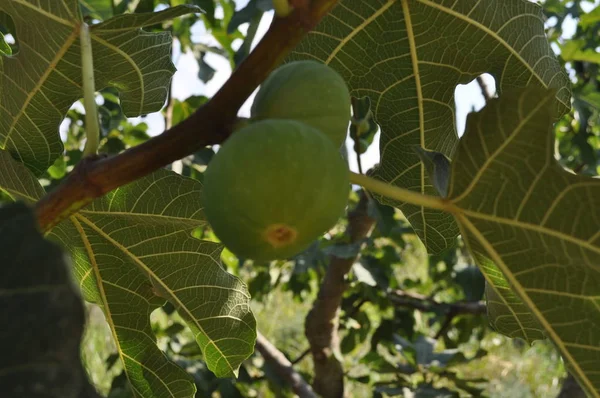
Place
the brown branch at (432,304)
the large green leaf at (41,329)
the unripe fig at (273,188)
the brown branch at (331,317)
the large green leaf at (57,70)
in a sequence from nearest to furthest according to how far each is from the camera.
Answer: the large green leaf at (41,329) < the unripe fig at (273,188) < the large green leaf at (57,70) < the brown branch at (331,317) < the brown branch at (432,304)

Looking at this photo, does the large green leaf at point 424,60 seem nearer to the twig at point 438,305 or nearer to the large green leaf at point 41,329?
the large green leaf at point 41,329

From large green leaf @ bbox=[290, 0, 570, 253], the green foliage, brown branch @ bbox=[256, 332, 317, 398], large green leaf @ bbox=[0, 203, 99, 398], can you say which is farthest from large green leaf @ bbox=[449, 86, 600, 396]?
brown branch @ bbox=[256, 332, 317, 398]

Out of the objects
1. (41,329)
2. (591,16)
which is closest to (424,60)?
(41,329)

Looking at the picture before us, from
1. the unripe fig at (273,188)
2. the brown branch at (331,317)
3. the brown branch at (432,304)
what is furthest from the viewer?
the brown branch at (432,304)

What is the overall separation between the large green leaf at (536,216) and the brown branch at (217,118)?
10.0 inches

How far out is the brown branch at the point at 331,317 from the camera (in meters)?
2.51

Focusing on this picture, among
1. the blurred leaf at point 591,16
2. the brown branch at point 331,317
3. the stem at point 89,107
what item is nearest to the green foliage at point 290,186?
the stem at point 89,107

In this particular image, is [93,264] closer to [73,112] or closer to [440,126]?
[440,126]

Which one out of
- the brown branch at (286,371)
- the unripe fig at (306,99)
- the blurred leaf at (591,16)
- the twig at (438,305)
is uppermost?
the unripe fig at (306,99)

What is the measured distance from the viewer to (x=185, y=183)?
3.68 feet

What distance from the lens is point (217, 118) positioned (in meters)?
0.72

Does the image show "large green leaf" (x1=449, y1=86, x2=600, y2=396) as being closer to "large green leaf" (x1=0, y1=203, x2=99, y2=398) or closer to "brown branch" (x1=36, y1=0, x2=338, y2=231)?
"brown branch" (x1=36, y1=0, x2=338, y2=231)

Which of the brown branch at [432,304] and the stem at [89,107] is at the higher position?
the stem at [89,107]

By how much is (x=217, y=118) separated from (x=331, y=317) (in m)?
1.96
